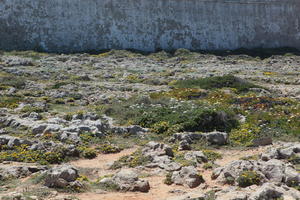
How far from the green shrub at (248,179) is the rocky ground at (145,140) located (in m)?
0.02

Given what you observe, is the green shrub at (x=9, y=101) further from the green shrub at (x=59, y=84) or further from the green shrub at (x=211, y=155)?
the green shrub at (x=211, y=155)

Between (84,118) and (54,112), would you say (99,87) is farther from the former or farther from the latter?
(84,118)

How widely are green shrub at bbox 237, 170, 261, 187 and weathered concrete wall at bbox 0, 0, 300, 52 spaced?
1698 inches

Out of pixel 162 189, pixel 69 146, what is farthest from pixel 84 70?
pixel 162 189

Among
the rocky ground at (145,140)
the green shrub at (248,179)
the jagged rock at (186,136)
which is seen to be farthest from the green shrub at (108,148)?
the green shrub at (248,179)

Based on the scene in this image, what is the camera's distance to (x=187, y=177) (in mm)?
10211

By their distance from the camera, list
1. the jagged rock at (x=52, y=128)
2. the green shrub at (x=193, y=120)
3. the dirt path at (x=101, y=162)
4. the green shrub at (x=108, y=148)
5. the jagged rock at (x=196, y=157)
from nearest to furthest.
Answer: the dirt path at (x=101, y=162) → the jagged rock at (x=196, y=157) → the green shrub at (x=108, y=148) → the jagged rock at (x=52, y=128) → the green shrub at (x=193, y=120)

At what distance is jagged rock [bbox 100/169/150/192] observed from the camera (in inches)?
383

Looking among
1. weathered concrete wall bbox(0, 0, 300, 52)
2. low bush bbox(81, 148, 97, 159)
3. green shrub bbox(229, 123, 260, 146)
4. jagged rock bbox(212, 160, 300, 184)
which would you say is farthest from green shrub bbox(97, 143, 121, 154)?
weathered concrete wall bbox(0, 0, 300, 52)

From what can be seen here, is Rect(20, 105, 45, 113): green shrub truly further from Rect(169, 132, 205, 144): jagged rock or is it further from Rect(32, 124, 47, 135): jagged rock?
Rect(169, 132, 205, 144): jagged rock

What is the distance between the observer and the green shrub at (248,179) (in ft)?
30.6

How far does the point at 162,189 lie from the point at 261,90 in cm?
1696

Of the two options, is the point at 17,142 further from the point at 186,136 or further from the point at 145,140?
the point at 186,136

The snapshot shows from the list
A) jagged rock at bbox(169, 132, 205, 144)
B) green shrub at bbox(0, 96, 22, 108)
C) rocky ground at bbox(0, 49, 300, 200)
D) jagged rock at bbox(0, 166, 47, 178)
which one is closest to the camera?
rocky ground at bbox(0, 49, 300, 200)
